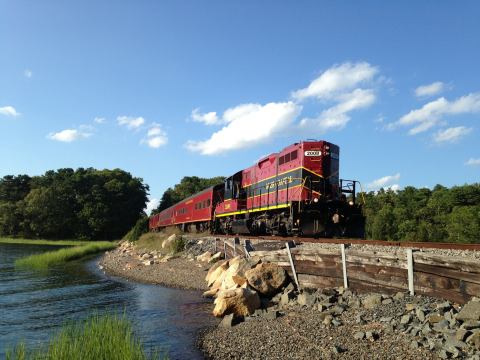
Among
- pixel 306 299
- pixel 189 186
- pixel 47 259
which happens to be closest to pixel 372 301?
pixel 306 299

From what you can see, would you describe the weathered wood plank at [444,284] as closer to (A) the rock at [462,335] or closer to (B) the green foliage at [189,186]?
(A) the rock at [462,335]

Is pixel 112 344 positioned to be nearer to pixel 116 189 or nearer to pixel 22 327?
pixel 22 327

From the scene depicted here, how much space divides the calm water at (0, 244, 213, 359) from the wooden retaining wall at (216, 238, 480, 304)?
3.12 meters

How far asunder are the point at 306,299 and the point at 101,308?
7334 millimetres

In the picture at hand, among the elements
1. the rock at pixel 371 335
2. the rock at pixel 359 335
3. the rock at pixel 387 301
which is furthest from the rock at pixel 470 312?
the rock at pixel 387 301

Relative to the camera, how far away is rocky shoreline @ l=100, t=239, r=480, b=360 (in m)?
6.69

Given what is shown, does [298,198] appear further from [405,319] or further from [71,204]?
[71,204]

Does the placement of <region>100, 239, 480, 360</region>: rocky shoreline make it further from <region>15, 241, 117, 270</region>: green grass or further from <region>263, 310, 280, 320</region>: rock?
<region>15, 241, 117, 270</region>: green grass

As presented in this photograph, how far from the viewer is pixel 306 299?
10625 mm

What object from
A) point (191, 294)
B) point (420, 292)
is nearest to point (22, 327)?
point (191, 294)

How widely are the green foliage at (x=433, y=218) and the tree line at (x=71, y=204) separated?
179 ft

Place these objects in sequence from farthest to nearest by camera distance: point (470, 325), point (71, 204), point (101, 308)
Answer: point (71, 204) → point (101, 308) → point (470, 325)

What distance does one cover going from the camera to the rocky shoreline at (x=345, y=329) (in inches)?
263

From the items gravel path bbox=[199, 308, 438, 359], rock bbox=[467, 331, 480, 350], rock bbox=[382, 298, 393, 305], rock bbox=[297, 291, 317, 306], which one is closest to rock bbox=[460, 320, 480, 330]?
rock bbox=[467, 331, 480, 350]
